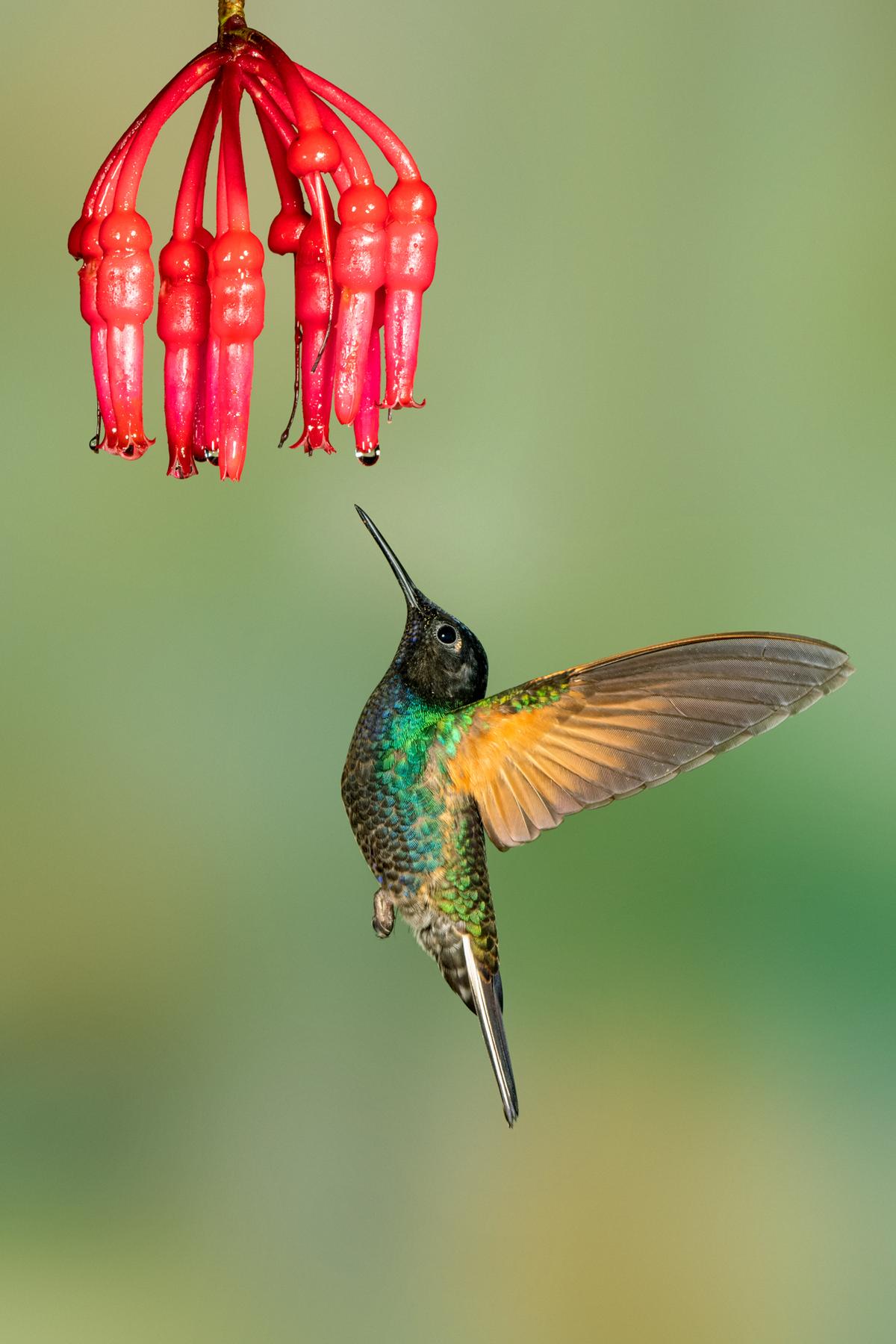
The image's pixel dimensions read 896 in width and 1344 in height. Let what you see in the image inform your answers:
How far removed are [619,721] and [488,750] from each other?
97 mm

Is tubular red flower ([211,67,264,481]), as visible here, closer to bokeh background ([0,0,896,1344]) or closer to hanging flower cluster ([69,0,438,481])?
hanging flower cluster ([69,0,438,481])

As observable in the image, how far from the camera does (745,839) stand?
200cm

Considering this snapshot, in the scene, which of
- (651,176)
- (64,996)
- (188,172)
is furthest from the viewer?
(651,176)

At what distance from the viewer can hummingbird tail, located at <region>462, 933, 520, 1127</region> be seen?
979mm

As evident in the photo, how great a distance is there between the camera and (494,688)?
1.97 m

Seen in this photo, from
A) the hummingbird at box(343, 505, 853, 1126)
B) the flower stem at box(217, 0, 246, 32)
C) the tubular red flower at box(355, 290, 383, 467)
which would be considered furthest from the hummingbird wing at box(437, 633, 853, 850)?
the flower stem at box(217, 0, 246, 32)

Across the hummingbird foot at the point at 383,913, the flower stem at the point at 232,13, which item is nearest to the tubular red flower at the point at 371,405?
the flower stem at the point at 232,13

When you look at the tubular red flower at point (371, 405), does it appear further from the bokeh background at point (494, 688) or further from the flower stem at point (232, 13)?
the bokeh background at point (494, 688)

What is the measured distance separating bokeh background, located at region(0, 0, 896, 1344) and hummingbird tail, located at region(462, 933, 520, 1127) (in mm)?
897

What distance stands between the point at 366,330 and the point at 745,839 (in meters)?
1.45

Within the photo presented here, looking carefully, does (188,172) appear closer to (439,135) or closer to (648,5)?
(439,135)

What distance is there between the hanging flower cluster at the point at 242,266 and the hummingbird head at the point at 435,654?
23 centimetres

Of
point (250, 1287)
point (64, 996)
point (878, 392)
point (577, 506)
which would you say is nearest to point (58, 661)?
point (64, 996)

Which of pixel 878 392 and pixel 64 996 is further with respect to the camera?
pixel 878 392
